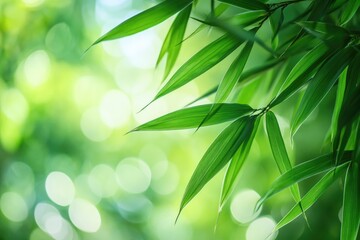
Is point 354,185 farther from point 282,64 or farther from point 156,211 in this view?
point 156,211

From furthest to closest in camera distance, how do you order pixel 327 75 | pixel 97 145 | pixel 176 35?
pixel 97 145, pixel 176 35, pixel 327 75

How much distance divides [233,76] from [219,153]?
12 cm

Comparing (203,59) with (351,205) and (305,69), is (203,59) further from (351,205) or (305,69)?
(351,205)

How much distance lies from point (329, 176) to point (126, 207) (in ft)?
7.31

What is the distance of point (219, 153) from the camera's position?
817mm

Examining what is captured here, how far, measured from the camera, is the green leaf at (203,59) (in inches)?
32.5

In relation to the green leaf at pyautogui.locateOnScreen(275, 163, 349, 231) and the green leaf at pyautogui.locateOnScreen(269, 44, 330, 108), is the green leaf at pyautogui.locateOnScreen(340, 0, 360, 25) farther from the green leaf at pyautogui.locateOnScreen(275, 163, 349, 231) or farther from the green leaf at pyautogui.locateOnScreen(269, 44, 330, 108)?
the green leaf at pyautogui.locateOnScreen(275, 163, 349, 231)

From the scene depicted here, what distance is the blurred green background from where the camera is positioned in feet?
8.67

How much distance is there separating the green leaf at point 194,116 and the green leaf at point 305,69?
58 millimetres

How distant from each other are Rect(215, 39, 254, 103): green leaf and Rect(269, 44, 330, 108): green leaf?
7cm

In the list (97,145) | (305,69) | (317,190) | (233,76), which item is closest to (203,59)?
(233,76)

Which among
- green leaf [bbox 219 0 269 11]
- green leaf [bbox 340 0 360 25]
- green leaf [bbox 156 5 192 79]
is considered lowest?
green leaf [bbox 219 0 269 11]

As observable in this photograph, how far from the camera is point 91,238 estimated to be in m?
2.88

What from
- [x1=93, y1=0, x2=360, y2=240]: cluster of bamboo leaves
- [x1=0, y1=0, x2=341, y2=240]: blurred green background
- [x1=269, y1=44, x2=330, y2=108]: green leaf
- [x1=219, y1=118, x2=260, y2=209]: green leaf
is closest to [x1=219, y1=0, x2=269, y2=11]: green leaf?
[x1=93, y1=0, x2=360, y2=240]: cluster of bamboo leaves
